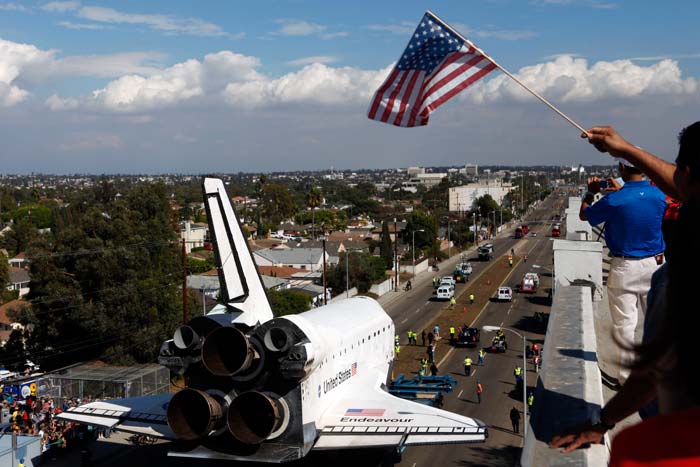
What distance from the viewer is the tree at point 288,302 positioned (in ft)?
168

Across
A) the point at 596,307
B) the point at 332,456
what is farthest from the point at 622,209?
the point at 332,456

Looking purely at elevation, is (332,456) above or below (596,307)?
below

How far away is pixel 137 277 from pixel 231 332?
106 ft

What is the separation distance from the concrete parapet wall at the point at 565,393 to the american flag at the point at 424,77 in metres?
4.64

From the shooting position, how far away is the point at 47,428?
26.5 metres

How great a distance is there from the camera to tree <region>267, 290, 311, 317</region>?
2012 inches

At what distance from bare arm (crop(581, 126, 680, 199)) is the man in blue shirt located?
2020mm

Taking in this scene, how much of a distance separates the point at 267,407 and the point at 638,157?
487 inches

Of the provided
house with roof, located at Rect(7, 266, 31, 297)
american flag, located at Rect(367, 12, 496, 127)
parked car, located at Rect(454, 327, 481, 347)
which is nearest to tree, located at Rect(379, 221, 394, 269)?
parked car, located at Rect(454, 327, 481, 347)

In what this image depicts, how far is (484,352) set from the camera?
142 feet

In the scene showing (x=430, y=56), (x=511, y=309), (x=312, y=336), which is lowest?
(x=511, y=309)

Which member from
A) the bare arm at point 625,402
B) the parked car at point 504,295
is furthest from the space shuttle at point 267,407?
the parked car at point 504,295

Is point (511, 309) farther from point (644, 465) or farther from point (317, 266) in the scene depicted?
point (644, 465)

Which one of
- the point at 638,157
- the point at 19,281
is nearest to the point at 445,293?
the point at 19,281
